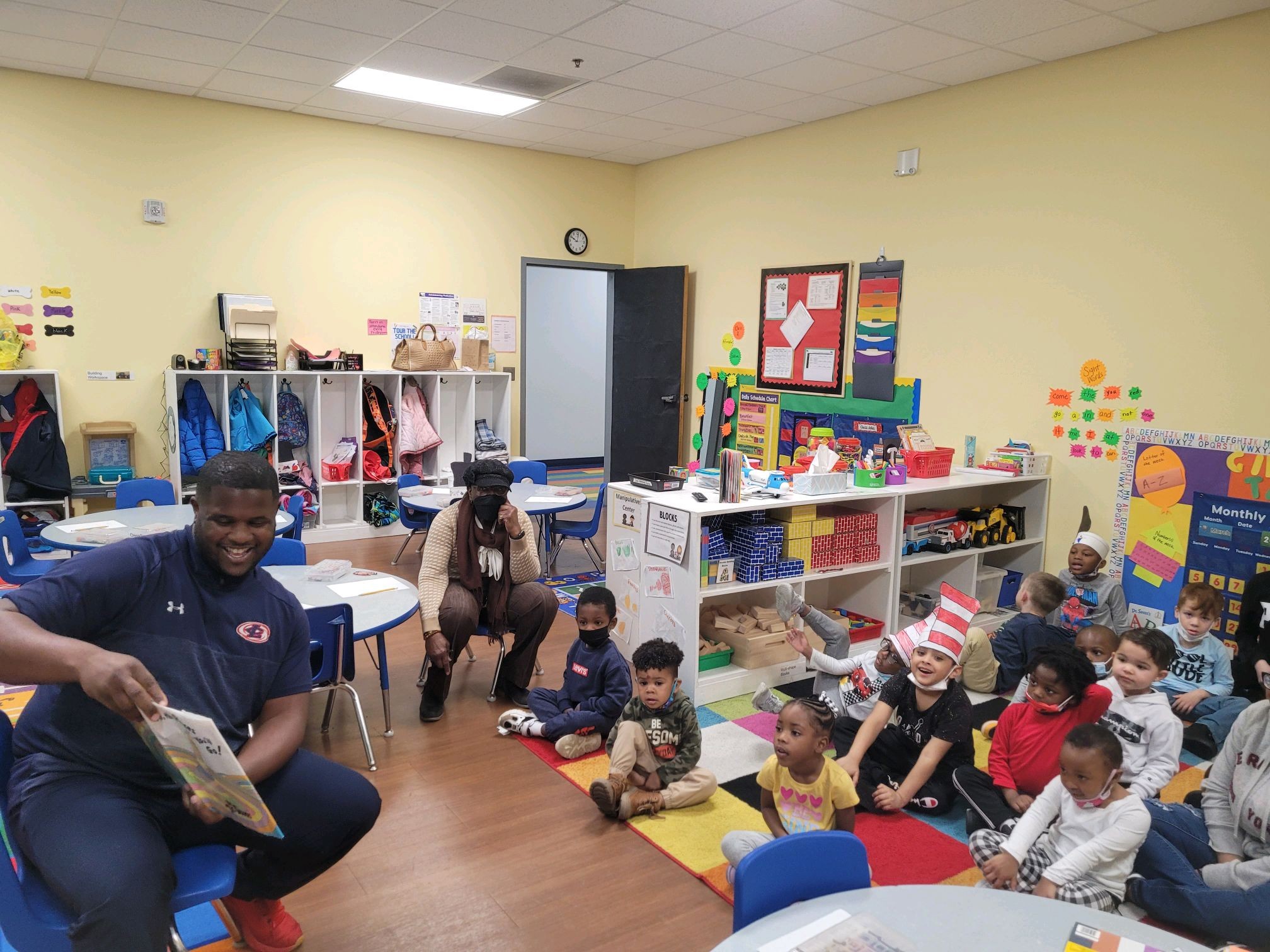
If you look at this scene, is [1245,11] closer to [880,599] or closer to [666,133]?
[880,599]

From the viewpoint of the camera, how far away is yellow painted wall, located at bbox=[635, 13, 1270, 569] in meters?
4.72

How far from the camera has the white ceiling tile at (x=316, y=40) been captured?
5.17m

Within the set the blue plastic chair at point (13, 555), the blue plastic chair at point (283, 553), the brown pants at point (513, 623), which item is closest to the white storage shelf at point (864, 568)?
the brown pants at point (513, 623)

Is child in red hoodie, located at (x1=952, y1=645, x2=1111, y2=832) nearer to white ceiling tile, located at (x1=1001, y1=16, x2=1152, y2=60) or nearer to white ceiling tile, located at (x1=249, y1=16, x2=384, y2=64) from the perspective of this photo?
white ceiling tile, located at (x1=1001, y1=16, x2=1152, y2=60)

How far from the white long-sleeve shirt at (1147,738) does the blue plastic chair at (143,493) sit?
520 cm

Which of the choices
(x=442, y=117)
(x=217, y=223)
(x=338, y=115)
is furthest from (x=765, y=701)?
(x=338, y=115)

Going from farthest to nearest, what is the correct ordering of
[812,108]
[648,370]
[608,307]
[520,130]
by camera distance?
[608,307] < [648,370] < [520,130] < [812,108]

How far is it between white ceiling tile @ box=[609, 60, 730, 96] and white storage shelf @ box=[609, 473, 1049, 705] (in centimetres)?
287

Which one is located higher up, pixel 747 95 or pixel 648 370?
pixel 747 95

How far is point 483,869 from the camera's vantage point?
9.77 feet

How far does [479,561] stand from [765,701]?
1.52 m

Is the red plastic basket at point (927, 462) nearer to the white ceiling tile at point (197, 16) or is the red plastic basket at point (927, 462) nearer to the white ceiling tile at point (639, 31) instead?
the white ceiling tile at point (639, 31)

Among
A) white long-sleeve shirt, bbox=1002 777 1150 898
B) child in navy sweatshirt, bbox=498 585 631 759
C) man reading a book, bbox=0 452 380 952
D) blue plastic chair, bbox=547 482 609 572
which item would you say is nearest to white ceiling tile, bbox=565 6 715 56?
blue plastic chair, bbox=547 482 609 572

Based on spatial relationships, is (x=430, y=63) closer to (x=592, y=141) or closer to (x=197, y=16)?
(x=197, y=16)
